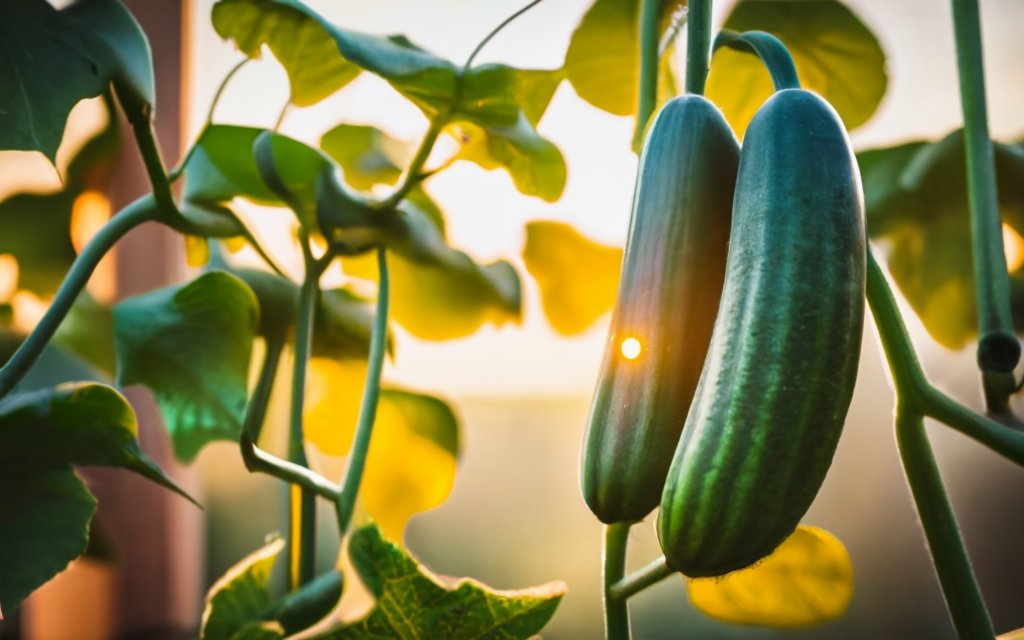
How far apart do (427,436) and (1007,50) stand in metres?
0.67

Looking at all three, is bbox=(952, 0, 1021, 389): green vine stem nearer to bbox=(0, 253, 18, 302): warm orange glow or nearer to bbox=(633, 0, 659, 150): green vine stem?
bbox=(633, 0, 659, 150): green vine stem

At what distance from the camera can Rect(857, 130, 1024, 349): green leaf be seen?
0.46m

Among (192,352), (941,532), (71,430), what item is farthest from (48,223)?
(941,532)

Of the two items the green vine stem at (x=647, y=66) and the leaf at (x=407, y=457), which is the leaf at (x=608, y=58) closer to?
the green vine stem at (x=647, y=66)

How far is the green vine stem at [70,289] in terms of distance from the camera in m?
0.30

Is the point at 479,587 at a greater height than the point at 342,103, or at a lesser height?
lesser

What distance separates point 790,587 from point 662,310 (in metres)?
0.20

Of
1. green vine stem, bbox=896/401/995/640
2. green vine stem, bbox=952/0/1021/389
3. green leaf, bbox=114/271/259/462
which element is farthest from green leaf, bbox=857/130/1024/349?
green leaf, bbox=114/271/259/462

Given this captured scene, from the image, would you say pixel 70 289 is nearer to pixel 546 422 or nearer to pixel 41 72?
pixel 41 72

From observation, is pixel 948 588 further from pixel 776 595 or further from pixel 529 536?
pixel 529 536

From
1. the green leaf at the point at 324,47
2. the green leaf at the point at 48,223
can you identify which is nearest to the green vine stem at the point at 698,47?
the green leaf at the point at 324,47

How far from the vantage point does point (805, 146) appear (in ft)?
0.67

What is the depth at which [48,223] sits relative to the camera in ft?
1.64

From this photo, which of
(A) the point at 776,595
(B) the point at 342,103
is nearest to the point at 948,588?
(A) the point at 776,595
